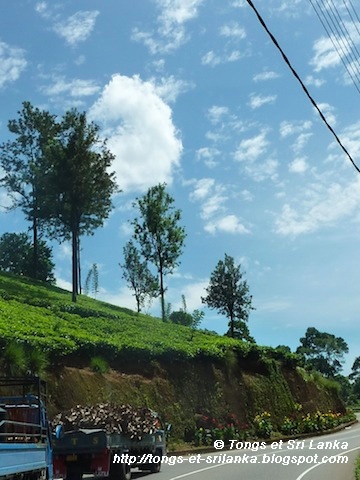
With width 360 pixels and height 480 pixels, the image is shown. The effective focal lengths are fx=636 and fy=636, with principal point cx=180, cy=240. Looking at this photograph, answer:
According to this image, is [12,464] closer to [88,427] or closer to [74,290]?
[88,427]

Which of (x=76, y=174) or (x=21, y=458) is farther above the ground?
(x=76, y=174)

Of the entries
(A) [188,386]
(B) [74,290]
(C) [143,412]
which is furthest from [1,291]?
(C) [143,412]

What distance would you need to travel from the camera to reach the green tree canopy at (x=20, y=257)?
82.8m

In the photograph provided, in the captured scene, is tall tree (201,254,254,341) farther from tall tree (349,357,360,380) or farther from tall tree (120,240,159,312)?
tall tree (349,357,360,380)

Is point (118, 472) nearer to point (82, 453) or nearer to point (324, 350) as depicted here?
point (82, 453)

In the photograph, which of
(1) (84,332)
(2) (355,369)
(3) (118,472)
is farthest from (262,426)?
(2) (355,369)

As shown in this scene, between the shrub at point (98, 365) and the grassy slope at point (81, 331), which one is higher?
the grassy slope at point (81, 331)

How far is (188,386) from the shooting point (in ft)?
114

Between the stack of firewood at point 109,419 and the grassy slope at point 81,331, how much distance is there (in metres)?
8.76

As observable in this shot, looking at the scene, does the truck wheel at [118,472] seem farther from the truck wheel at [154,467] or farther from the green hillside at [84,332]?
the green hillside at [84,332]

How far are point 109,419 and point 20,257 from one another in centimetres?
7079

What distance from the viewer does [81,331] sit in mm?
33906

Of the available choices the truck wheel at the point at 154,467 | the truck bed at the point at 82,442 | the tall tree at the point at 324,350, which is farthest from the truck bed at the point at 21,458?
the tall tree at the point at 324,350

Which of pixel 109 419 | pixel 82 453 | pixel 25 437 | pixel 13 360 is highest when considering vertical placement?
pixel 13 360
